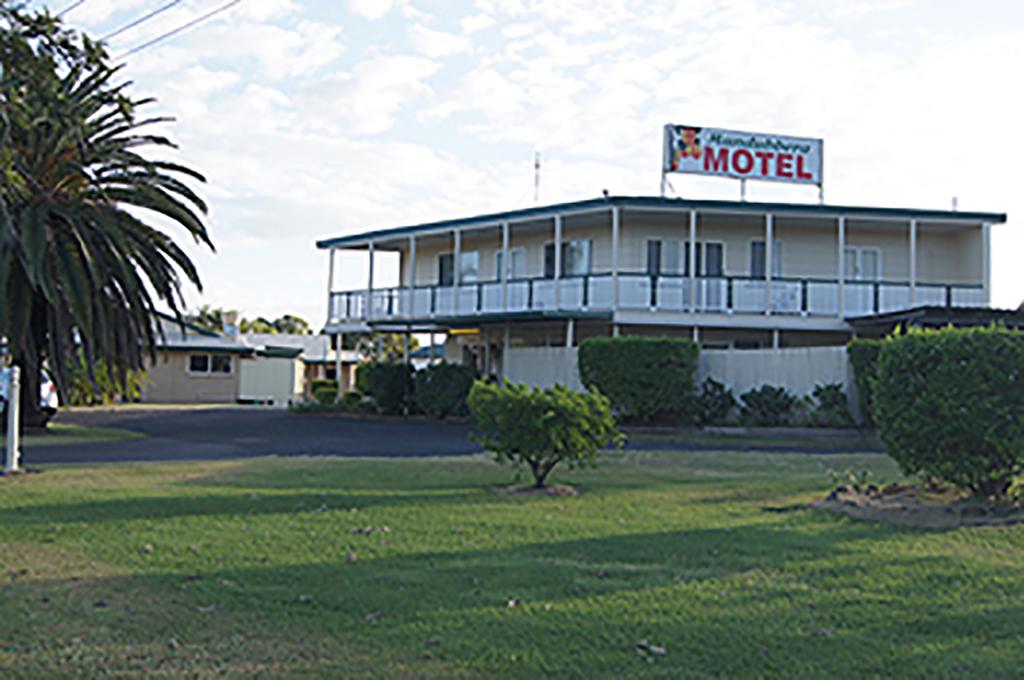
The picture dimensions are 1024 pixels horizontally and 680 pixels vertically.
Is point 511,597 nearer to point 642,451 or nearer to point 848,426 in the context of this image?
point 642,451

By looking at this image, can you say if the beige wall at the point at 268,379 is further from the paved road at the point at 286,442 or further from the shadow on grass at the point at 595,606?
the shadow on grass at the point at 595,606

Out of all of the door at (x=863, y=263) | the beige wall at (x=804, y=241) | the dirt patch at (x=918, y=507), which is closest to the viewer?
the dirt patch at (x=918, y=507)

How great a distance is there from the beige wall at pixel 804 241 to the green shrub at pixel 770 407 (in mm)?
6930

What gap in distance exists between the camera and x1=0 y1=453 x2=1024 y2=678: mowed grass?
5.52m

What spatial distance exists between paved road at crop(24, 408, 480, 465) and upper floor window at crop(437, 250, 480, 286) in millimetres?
5991

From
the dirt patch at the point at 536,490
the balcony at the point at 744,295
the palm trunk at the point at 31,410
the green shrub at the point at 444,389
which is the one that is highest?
the balcony at the point at 744,295

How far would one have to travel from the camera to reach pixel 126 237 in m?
20.3

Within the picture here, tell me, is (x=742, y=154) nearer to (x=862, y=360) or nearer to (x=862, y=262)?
(x=862, y=262)

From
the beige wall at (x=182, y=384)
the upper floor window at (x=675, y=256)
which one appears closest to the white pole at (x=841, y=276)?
the upper floor window at (x=675, y=256)

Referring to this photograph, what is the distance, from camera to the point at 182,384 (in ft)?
160

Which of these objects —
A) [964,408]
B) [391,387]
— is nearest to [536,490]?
[964,408]

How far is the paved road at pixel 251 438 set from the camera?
18.0 meters

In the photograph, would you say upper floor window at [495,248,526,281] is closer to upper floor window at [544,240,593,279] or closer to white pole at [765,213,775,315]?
upper floor window at [544,240,593,279]

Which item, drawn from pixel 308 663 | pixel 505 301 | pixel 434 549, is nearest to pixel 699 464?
pixel 434 549
